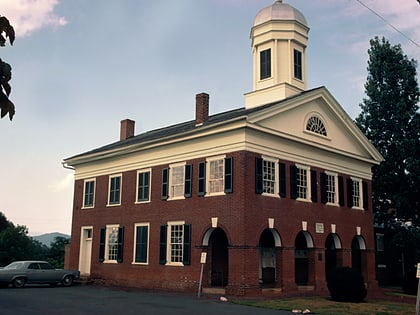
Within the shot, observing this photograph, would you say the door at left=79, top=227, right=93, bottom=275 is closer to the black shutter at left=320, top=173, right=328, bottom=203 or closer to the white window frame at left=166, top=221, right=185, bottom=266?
the white window frame at left=166, top=221, right=185, bottom=266

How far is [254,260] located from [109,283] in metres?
10.4

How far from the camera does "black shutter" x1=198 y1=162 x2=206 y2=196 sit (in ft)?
81.2

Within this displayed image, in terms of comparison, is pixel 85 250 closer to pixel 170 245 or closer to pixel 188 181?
pixel 170 245

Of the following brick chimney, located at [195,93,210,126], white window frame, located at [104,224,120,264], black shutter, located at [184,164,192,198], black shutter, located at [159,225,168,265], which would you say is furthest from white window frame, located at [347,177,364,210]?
white window frame, located at [104,224,120,264]

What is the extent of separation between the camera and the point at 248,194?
23.0m

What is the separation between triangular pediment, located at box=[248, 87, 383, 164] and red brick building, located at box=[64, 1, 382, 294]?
0.08 m

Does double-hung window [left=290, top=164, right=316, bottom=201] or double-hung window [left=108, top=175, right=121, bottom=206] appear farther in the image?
double-hung window [left=108, top=175, right=121, bottom=206]

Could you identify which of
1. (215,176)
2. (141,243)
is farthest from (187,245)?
(141,243)

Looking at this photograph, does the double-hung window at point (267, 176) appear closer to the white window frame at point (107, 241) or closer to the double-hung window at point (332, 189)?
the double-hung window at point (332, 189)

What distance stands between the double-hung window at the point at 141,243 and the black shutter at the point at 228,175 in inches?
250

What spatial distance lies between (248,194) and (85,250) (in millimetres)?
14239

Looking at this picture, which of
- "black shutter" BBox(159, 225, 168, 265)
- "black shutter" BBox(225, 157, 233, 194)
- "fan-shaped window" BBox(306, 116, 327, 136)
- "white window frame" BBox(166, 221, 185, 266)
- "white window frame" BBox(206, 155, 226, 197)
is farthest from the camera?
"fan-shaped window" BBox(306, 116, 327, 136)

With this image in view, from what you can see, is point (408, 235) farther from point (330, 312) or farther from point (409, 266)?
point (330, 312)

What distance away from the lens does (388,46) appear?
123 ft
